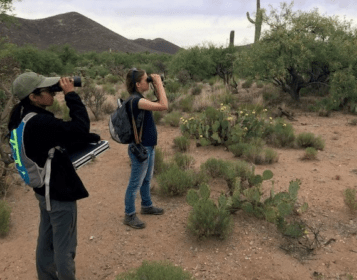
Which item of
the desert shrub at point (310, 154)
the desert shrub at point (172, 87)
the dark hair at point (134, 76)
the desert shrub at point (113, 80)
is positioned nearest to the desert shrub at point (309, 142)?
the desert shrub at point (310, 154)

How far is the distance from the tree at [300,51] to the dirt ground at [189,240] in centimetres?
602

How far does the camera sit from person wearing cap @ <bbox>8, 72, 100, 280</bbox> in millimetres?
2264

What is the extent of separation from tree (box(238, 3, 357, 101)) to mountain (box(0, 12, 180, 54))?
47.2 metres

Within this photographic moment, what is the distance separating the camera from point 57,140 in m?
2.33

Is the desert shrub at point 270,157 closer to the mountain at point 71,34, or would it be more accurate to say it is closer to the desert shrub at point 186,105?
the desert shrub at point 186,105

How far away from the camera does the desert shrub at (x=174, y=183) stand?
15.9ft

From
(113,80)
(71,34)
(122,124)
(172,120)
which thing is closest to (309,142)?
(172,120)

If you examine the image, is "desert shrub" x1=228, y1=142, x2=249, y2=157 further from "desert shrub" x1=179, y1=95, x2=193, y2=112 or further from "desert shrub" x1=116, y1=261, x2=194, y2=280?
"desert shrub" x1=179, y1=95, x2=193, y2=112

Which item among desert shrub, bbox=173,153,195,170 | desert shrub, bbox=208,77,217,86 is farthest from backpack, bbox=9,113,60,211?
desert shrub, bbox=208,77,217,86

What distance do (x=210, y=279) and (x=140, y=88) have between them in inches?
81.8

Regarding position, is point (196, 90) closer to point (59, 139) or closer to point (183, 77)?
point (183, 77)

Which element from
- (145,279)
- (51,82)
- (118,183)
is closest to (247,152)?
(118,183)

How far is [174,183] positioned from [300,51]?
7.95 metres

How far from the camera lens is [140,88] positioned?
366 centimetres
